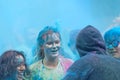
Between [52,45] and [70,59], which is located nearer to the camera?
[52,45]

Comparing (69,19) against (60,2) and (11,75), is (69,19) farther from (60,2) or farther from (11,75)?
(11,75)

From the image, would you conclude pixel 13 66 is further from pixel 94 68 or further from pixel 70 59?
pixel 94 68

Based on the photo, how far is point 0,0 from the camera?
7.80 m

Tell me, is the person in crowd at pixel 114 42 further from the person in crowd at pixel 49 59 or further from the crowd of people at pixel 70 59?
the person in crowd at pixel 49 59

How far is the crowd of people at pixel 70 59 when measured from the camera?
9.48 feet

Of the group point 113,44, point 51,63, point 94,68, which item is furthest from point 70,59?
point 94,68

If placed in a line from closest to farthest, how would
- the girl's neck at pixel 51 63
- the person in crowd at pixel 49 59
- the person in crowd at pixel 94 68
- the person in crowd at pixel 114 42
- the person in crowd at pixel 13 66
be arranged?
the person in crowd at pixel 94 68 → the person in crowd at pixel 13 66 → the person in crowd at pixel 114 42 → the person in crowd at pixel 49 59 → the girl's neck at pixel 51 63

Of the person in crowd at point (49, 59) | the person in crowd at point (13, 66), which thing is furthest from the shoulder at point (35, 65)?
the person in crowd at point (13, 66)

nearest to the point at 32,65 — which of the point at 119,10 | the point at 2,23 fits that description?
the point at 2,23

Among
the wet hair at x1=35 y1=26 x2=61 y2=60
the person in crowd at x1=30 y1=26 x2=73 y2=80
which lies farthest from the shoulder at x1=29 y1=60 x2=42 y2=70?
the wet hair at x1=35 y1=26 x2=61 y2=60

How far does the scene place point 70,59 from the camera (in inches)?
171

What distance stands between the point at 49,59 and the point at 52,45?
178mm

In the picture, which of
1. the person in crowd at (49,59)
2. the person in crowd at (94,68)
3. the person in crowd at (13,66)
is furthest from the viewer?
the person in crowd at (49,59)

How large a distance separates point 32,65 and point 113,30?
1.07m
